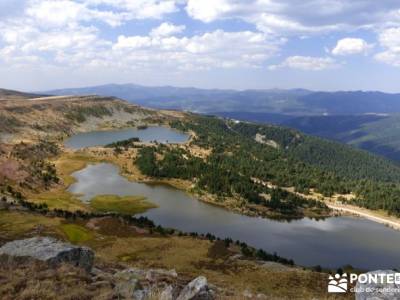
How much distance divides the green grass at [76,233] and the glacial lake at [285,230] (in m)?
28.9

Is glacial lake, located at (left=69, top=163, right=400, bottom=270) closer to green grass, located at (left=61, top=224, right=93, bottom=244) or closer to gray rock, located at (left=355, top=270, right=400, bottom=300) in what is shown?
green grass, located at (left=61, top=224, right=93, bottom=244)

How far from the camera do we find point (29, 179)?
121 metres

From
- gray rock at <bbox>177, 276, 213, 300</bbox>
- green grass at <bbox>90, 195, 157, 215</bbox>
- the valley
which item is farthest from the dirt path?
gray rock at <bbox>177, 276, 213, 300</bbox>

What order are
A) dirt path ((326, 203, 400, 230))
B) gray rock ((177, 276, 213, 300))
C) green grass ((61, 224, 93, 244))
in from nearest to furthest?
1. gray rock ((177, 276, 213, 300))
2. green grass ((61, 224, 93, 244))
3. dirt path ((326, 203, 400, 230))

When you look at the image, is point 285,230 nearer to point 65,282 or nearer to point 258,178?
point 258,178

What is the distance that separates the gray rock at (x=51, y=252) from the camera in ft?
87.1

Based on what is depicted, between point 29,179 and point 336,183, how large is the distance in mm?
116371

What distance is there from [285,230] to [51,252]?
8598 cm

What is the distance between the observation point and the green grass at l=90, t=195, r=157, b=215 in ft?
348

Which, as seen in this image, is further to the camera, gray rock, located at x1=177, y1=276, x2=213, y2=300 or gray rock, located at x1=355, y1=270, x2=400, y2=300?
gray rock, located at x1=177, y1=276, x2=213, y2=300

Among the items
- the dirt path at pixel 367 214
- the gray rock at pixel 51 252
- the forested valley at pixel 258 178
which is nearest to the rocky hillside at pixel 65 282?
the gray rock at pixel 51 252

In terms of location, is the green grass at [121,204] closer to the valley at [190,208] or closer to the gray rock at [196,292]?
the valley at [190,208]

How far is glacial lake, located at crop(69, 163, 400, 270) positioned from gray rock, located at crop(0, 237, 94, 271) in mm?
62351

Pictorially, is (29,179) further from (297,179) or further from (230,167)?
(297,179)
